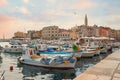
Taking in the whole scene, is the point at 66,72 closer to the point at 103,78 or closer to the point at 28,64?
the point at 28,64

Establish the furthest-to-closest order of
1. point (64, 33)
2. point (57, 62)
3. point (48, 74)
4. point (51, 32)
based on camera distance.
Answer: point (51, 32)
point (64, 33)
point (57, 62)
point (48, 74)

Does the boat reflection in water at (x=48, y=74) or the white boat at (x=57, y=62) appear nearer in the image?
the boat reflection in water at (x=48, y=74)

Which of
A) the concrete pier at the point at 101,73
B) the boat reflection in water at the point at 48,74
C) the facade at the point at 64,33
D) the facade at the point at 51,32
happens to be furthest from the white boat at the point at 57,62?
the facade at the point at 51,32

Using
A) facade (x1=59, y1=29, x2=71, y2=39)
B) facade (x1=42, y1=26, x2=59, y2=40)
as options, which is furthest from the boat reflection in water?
facade (x1=42, y1=26, x2=59, y2=40)

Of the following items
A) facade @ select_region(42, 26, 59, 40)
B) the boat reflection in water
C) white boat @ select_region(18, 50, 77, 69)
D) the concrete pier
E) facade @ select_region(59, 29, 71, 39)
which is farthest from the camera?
facade @ select_region(42, 26, 59, 40)

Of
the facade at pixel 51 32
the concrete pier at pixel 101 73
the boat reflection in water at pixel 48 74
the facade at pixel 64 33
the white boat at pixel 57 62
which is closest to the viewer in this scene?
the concrete pier at pixel 101 73

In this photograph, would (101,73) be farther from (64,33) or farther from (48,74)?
(64,33)

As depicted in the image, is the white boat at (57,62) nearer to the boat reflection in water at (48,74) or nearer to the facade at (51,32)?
the boat reflection in water at (48,74)

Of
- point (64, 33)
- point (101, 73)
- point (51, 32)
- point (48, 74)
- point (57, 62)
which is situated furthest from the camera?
point (51, 32)

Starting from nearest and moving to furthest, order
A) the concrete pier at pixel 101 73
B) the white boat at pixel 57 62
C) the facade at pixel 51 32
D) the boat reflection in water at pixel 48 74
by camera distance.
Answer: the concrete pier at pixel 101 73 < the boat reflection in water at pixel 48 74 < the white boat at pixel 57 62 < the facade at pixel 51 32

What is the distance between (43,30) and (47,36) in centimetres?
831

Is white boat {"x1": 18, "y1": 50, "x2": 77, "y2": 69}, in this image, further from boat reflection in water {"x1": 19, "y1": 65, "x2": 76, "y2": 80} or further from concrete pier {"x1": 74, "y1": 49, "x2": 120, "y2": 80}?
concrete pier {"x1": 74, "y1": 49, "x2": 120, "y2": 80}

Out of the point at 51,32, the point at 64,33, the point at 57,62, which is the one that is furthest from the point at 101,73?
the point at 51,32

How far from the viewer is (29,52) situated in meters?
30.0
